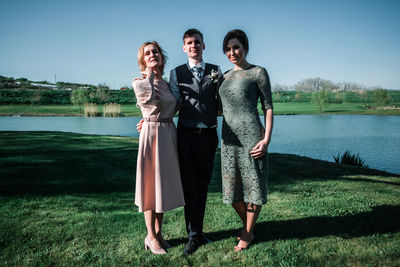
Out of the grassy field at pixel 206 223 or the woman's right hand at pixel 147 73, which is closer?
the woman's right hand at pixel 147 73

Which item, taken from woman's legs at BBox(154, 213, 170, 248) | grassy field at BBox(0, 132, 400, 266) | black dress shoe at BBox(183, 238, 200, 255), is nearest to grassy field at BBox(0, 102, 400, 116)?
grassy field at BBox(0, 132, 400, 266)

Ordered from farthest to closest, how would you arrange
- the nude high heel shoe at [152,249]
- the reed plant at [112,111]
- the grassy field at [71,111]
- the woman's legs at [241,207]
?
the grassy field at [71,111]
the reed plant at [112,111]
the woman's legs at [241,207]
the nude high heel shoe at [152,249]

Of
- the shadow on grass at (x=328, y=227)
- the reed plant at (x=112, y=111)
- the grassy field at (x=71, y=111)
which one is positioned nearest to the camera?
the shadow on grass at (x=328, y=227)

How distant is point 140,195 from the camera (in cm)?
289

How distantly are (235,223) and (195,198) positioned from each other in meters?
1.08

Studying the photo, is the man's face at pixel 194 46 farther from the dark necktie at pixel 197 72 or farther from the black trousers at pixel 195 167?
the black trousers at pixel 195 167

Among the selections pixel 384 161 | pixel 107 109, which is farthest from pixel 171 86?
pixel 107 109

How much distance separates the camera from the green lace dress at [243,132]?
9.27 ft

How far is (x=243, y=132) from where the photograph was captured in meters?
2.89

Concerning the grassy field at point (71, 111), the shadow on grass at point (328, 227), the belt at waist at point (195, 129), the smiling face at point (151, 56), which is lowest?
the shadow on grass at point (328, 227)

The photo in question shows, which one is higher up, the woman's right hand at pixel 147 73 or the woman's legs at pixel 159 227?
the woman's right hand at pixel 147 73

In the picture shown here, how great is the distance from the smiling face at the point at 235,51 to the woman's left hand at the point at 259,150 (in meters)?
0.94

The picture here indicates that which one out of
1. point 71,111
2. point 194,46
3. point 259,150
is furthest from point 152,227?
point 71,111

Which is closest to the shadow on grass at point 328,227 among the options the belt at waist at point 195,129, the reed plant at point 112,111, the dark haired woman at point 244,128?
the dark haired woman at point 244,128
